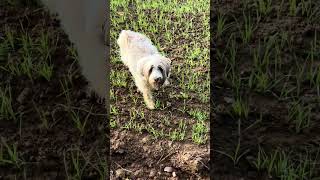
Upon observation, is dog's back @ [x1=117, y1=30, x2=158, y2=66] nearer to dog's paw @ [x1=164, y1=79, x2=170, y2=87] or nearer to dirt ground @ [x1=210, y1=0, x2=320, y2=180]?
dog's paw @ [x1=164, y1=79, x2=170, y2=87]

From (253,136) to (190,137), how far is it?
28 centimetres

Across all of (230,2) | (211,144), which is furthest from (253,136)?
(230,2)

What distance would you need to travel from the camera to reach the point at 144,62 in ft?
7.53

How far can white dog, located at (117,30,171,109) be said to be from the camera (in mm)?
2256

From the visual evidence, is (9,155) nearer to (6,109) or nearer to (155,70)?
(6,109)

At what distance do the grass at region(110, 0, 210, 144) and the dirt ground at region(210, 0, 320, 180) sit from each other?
128mm

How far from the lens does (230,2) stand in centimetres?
296

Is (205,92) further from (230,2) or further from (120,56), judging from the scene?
(230,2)

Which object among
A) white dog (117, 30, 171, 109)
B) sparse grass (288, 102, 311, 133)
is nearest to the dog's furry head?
white dog (117, 30, 171, 109)

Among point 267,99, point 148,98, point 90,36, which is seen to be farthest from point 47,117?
point 267,99

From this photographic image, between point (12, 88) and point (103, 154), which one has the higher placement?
point (12, 88)

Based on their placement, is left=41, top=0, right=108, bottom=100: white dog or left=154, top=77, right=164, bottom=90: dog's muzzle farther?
left=41, top=0, right=108, bottom=100: white dog

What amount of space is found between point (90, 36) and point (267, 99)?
855mm

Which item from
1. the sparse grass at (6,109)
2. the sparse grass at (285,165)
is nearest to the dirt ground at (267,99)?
the sparse grass at (285,165)
